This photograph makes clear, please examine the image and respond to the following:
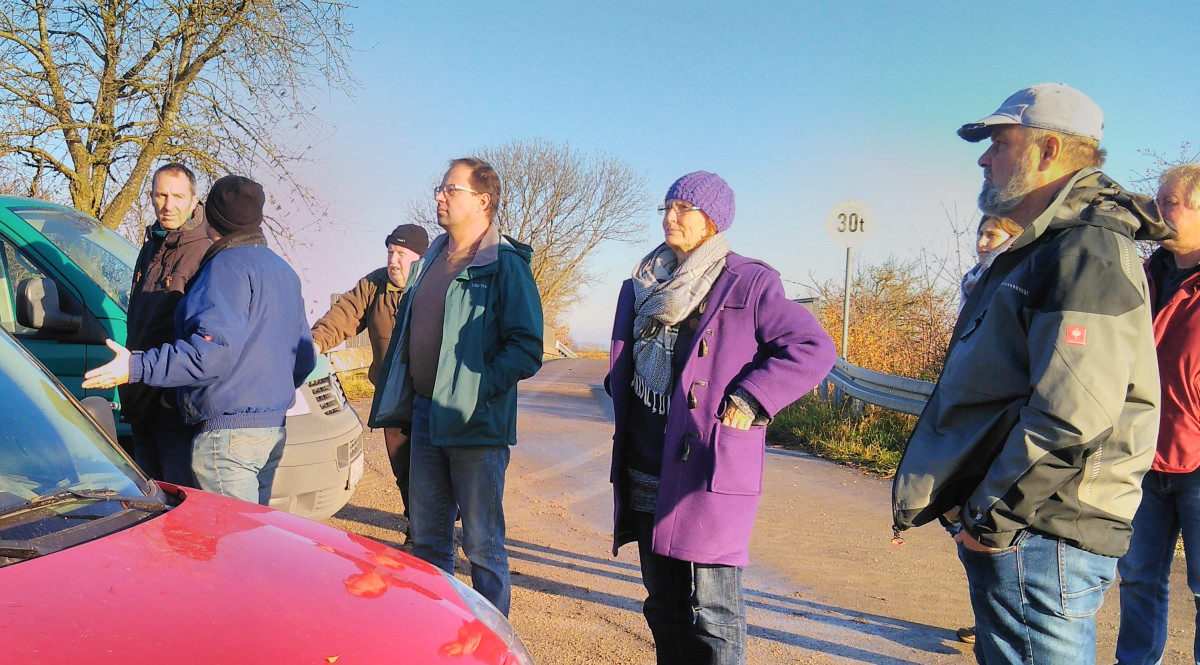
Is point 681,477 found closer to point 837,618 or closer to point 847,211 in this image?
point 837,618

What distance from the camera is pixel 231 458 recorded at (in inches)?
136

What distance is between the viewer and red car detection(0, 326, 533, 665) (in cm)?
159

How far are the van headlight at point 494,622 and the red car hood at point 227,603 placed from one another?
1.7 inches

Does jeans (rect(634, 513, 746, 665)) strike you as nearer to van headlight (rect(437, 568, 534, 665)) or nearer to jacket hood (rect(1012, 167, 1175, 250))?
van headlight (rect(437, 568, 534, 665))

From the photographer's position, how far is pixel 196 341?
3.24m

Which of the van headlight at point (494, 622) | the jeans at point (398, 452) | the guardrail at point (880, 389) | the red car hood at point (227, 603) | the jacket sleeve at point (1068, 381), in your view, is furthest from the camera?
the guardrail at point (880, 389)

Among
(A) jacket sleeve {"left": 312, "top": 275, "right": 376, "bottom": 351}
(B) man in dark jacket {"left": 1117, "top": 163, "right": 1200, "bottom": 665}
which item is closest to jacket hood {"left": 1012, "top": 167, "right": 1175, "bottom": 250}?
(B) man in dark jacket {"left": 1117, "top": 163, "right": 1200, "bottom": 665}

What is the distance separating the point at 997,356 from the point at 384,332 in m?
4.16

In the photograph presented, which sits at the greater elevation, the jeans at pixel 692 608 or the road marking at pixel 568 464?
the jeans at pixel 692 608

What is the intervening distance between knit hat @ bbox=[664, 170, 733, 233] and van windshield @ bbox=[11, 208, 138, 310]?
3238mm

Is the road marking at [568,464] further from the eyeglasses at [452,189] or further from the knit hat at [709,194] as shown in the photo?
the knit hat at [709,194]

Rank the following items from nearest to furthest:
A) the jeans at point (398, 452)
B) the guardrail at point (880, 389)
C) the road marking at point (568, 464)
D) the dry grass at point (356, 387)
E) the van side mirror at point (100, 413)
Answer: the van side mirror at point (100, 413) < the jeans at point (398, 452) < the guardrail at point (880, 389) < the road marking at point (568, 464) < the dry grass at point (356, 387)

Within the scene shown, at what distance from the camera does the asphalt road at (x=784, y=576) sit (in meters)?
4.04

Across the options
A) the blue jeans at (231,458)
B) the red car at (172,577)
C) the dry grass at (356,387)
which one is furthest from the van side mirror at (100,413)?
the dry grass at (356,387)
